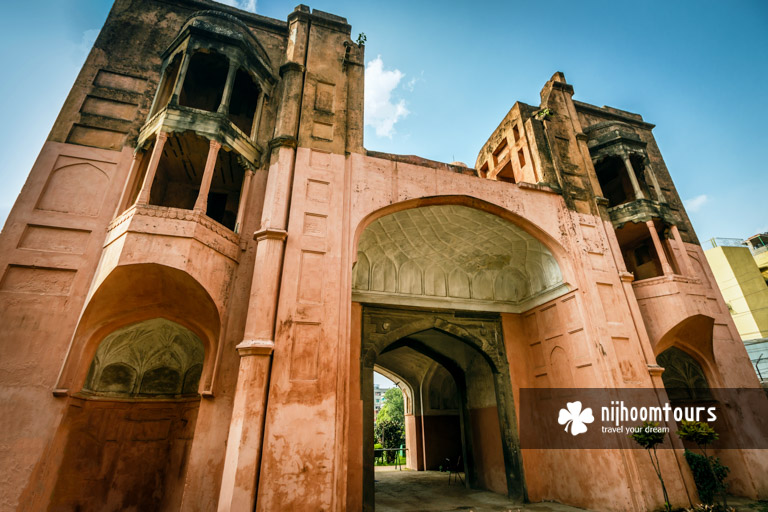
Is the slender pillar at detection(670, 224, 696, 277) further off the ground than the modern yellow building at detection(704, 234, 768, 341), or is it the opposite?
the modern yellow building at detection(704, 234, 768, 341)

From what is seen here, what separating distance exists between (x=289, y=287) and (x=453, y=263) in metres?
5.17

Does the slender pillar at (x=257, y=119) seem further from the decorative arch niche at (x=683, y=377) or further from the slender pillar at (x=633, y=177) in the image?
the decorative arch niche at (x=683, y=377)

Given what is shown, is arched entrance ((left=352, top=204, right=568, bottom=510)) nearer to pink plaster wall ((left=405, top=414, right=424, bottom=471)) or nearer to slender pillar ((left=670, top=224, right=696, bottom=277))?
slender pillar ((left=670, top=224, right=696, bottom=277))

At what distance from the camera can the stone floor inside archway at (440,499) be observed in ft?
24.0

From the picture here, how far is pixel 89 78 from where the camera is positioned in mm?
7562

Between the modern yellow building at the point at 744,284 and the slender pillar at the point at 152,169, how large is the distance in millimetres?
27448

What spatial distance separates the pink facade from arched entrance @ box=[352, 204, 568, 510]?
6 cm

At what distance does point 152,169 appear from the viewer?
6387 mm

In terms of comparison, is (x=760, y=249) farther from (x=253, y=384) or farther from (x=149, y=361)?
(x=149, y=361)

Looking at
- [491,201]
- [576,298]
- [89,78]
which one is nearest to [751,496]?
[576,298]

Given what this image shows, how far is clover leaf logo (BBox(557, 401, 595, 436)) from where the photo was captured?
743 centimetres

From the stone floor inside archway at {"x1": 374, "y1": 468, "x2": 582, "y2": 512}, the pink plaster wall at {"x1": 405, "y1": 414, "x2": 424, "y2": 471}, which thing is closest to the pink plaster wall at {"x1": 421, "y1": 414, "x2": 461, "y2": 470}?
the pink plaster wall at {"x1": 405, "y1": 414, "x2": 424, "y2": 471}

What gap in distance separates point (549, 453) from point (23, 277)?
1041 cm

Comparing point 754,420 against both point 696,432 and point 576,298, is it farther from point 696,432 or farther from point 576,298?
point 576,298
